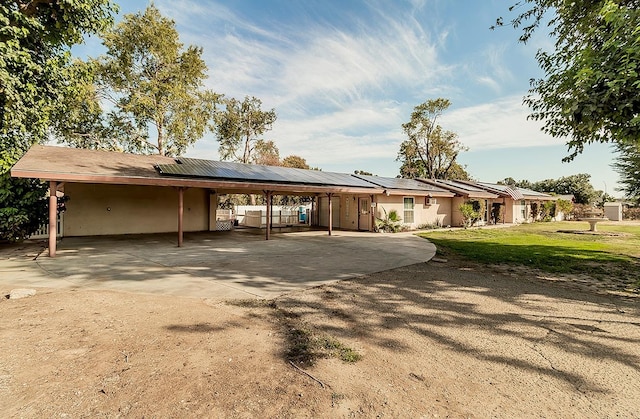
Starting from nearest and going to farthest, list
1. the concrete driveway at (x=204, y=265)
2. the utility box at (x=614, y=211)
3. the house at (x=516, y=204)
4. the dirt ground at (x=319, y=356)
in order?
the dirt ground at (x=319, y=356) → the concrete driveway at (x=204, y=265) → the house at (x=516, y=204) → the utility box at (x=614, y=211)

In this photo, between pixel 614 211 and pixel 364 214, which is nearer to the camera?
pixel 364 214

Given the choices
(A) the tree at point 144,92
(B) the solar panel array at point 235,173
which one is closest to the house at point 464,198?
(B) the solar panel array at point 235,173

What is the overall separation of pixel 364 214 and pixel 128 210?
12.3 metres

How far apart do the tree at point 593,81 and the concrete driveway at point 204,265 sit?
4.80 meters

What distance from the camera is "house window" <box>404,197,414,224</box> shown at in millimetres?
19125

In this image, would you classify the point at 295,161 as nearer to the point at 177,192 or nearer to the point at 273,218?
the point at 273,218

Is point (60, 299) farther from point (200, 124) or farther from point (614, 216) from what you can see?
point (614, 216)

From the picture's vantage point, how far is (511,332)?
12.8 ft

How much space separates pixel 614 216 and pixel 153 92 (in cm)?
4228

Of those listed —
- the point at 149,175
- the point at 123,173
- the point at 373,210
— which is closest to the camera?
the point at 123,173

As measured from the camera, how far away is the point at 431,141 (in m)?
35.5

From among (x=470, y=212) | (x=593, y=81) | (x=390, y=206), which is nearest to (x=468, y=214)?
(x=470, y=212)

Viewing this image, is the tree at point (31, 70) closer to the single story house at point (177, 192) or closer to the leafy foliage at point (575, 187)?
the single story house at point (177, 192)

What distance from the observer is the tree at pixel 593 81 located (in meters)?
4.97
